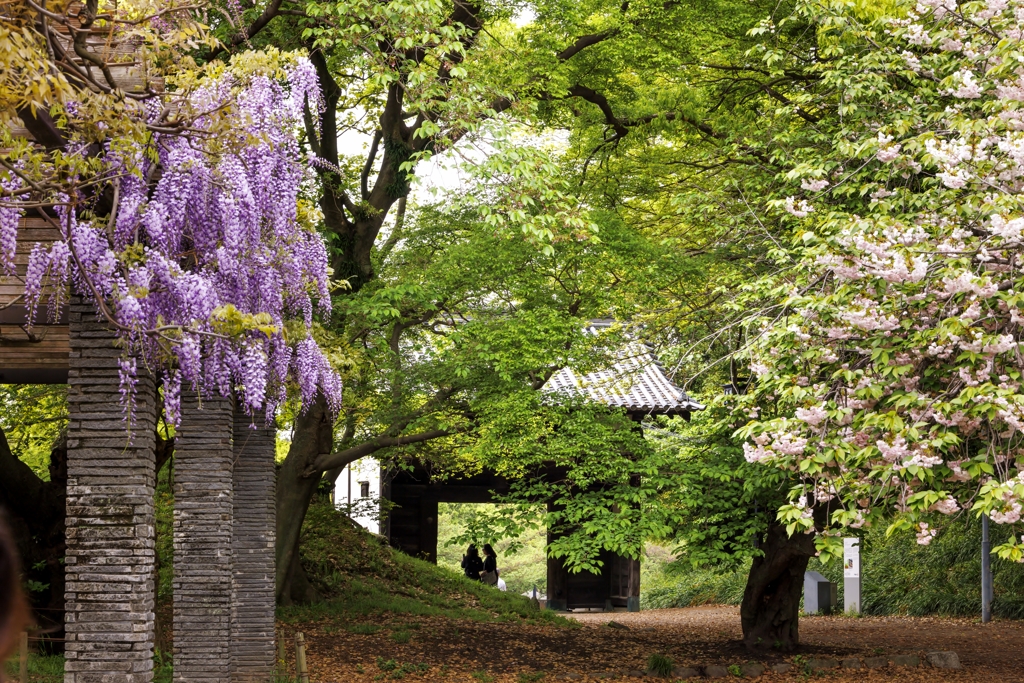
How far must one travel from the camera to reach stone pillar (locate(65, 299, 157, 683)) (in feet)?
19.5

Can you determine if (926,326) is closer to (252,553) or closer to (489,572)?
(252,553)

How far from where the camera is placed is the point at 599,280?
13.1 meters

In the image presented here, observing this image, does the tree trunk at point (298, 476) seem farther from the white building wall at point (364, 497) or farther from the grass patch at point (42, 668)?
the grass patch at point (42, 668)

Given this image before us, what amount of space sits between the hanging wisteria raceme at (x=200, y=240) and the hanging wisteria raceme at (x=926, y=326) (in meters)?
3.88

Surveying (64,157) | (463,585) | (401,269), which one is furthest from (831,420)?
(463,585)

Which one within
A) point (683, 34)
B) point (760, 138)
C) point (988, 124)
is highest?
point (683, 34)

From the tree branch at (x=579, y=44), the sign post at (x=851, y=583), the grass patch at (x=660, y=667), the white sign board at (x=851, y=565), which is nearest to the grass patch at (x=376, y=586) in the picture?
the grass patch at (x=660, y=667)

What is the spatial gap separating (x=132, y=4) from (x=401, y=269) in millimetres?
7298

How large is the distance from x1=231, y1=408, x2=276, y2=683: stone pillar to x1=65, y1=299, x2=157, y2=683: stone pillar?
3635 mm

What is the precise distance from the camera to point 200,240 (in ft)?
21.8

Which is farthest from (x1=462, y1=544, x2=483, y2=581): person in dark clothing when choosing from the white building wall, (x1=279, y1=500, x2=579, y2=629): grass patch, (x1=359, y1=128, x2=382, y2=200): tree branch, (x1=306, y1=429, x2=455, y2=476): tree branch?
(x1=359, y1=128, x2=382, y2=200): tree branch

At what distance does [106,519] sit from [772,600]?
11.2m

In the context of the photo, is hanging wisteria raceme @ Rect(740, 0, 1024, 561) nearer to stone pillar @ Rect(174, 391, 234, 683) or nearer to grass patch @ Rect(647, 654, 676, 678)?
stone pillar @ Rect(174, 391, 234, 683)

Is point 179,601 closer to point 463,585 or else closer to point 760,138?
point 760,138
